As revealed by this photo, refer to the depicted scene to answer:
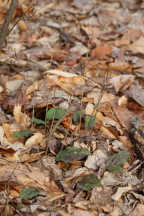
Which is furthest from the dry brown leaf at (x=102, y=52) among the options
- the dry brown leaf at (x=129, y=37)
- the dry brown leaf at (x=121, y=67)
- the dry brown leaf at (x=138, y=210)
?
→ the dry brown leaf at (x=138, y=210)

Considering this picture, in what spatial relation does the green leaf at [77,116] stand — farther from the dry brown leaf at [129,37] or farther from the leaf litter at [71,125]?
the dry brown leaf at [129,37]

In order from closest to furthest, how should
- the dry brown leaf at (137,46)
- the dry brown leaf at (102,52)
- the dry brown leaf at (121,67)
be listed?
1. the dry brown leaf at (121,67)
2. the dry brown leaf at (102,52)
3. the dry brown leaf at (137,46)

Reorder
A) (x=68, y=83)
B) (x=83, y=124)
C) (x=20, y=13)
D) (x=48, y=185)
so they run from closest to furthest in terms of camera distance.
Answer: (x=48, y=185), (x=83, y=124), (x=68, y=83), (x=20, y=13)

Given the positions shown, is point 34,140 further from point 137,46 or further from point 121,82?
point 137,46

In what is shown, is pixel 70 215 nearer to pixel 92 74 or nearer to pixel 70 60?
pixel 92 74

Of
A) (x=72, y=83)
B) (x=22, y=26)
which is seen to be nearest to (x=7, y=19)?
(x=72, y=83)

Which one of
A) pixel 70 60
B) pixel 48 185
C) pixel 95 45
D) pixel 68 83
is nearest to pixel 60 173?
pixel 48 185
